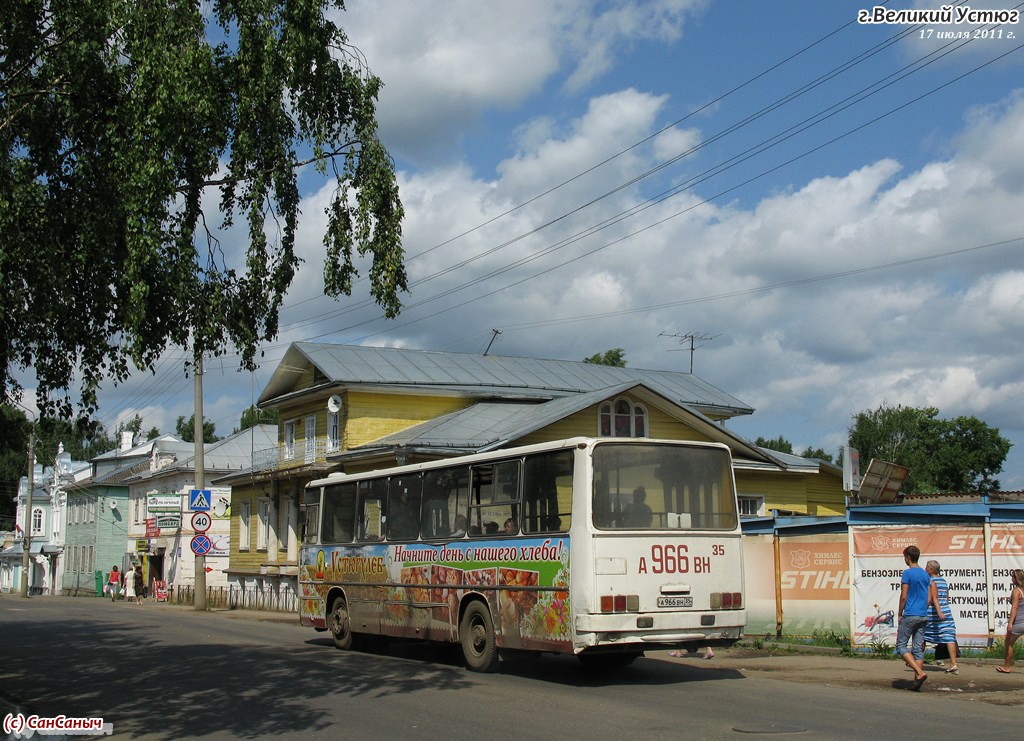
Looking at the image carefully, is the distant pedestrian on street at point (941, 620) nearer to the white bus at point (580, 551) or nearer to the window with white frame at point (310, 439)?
the white bus at point (580, 551)

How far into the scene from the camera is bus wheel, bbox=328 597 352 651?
19.6 m

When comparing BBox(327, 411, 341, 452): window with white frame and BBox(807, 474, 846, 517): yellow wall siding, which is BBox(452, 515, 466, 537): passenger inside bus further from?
BBox(807, 474, 846, 517): yellow wall siding

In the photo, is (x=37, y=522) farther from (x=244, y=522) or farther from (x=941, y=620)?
(x=941, y=620)

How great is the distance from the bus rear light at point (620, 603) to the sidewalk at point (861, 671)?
257cm

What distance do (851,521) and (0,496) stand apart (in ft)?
338

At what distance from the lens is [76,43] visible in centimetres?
1017

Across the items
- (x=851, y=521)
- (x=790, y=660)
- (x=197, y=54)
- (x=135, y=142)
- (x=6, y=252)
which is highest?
(x=197, y=54)

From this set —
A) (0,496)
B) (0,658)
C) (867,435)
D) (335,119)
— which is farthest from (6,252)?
(0,496)

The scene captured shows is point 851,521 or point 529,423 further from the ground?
point 529,423

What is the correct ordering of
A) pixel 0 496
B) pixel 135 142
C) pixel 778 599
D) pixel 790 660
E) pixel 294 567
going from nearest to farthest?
pixel 135 142 < pixel 790 660 < pixel 778 599 < pixel 294 567 < pixel 0 496

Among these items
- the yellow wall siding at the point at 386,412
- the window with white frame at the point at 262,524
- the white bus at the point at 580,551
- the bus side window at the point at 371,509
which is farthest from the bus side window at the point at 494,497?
the window with white frame at the point at 262,524

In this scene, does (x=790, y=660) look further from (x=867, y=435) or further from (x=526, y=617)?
(x=867, y=435)

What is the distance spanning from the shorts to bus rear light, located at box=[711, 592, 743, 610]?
2.02 metres

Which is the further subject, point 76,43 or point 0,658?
point 0,658
